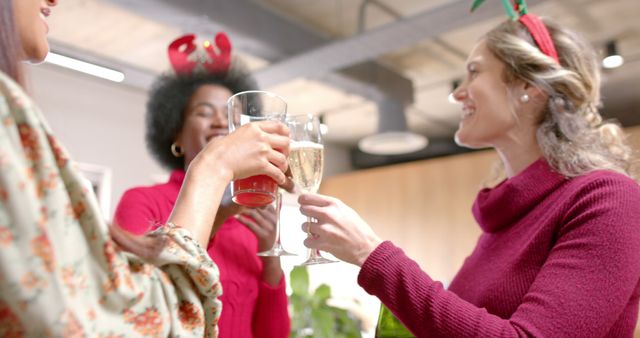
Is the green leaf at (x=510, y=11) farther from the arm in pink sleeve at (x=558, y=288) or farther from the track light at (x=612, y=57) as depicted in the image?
the track light at (x=612, y=57)

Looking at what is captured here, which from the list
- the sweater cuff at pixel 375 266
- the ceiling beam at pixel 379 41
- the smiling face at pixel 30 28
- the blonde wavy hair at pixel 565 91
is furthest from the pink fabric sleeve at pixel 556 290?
the ceiling beam at pixel 379 41

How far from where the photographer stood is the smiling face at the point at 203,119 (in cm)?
150

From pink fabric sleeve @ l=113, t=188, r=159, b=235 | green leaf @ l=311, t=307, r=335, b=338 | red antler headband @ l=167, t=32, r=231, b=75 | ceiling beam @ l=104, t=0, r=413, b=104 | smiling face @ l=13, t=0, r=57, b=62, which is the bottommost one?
green leaf @ l=311, t=307, r=335, b=338

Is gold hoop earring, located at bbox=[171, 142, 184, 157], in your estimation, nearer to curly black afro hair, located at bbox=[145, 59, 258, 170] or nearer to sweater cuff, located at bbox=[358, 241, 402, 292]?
curly black afro hair, located at bbox=[145, 59, 258, 170]

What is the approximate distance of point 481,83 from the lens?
1.42 meters

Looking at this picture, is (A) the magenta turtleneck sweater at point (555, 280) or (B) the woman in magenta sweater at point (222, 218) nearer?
(A) the magenta turtleneck sweater at point (555, 280)

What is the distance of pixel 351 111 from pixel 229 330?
5.39m

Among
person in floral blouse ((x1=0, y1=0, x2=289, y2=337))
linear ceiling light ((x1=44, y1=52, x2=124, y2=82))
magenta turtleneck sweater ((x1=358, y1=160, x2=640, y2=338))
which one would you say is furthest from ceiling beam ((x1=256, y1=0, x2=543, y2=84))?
person in floral blouse ((x1=0, y1=0, x2=289, y2=337))

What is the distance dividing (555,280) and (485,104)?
0.57 meters

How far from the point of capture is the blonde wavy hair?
1.26 meters

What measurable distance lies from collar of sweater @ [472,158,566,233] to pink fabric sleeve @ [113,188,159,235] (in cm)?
76

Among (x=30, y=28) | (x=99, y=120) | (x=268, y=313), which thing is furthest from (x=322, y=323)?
(x=99, y=120)

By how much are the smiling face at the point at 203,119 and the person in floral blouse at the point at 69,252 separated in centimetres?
81

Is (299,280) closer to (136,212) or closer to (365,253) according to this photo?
(136,212)
